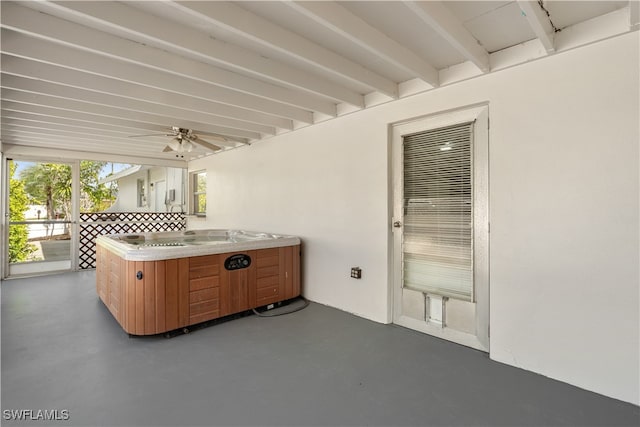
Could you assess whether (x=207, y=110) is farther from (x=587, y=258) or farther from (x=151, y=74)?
(x=587, y=258)

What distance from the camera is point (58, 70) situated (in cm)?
235

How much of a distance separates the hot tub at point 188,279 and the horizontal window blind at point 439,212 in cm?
139

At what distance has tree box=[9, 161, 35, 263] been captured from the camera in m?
4.75

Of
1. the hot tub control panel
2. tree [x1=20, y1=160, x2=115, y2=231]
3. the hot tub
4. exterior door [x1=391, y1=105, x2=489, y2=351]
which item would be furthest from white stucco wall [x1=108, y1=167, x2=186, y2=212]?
exterior door [x1=391, y1=105, x2=489, y2=351]

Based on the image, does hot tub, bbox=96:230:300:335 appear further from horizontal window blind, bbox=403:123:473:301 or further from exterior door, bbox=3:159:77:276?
exterior door, bbox=3:159:77:276

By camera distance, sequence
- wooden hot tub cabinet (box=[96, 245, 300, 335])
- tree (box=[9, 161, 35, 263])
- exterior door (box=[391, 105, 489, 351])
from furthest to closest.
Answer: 1. tree (box=[9, 161, 35, 263])
2. wooden hot tub cabinet (box=[96, 245, 300, 335])
3. exterior door (box=[391, 105, 489, 351])

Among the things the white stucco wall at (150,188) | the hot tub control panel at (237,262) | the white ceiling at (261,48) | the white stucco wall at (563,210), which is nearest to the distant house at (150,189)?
the white stucco wall at (150,188)

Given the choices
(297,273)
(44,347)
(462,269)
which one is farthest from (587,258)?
(44,347)

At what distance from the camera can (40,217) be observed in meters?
4.97

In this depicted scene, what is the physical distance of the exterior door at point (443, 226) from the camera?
238 cm

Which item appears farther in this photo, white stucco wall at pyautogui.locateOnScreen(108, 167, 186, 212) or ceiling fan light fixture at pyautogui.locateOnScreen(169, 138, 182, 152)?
white stucco wall at pyautogui.locateOnScreen(108, 167, 186, 212)

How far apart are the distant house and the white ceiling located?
3660 millimetres

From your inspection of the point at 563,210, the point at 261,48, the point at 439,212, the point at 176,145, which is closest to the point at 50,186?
the point at 176,145

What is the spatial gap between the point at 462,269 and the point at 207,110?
2772 millimetres
